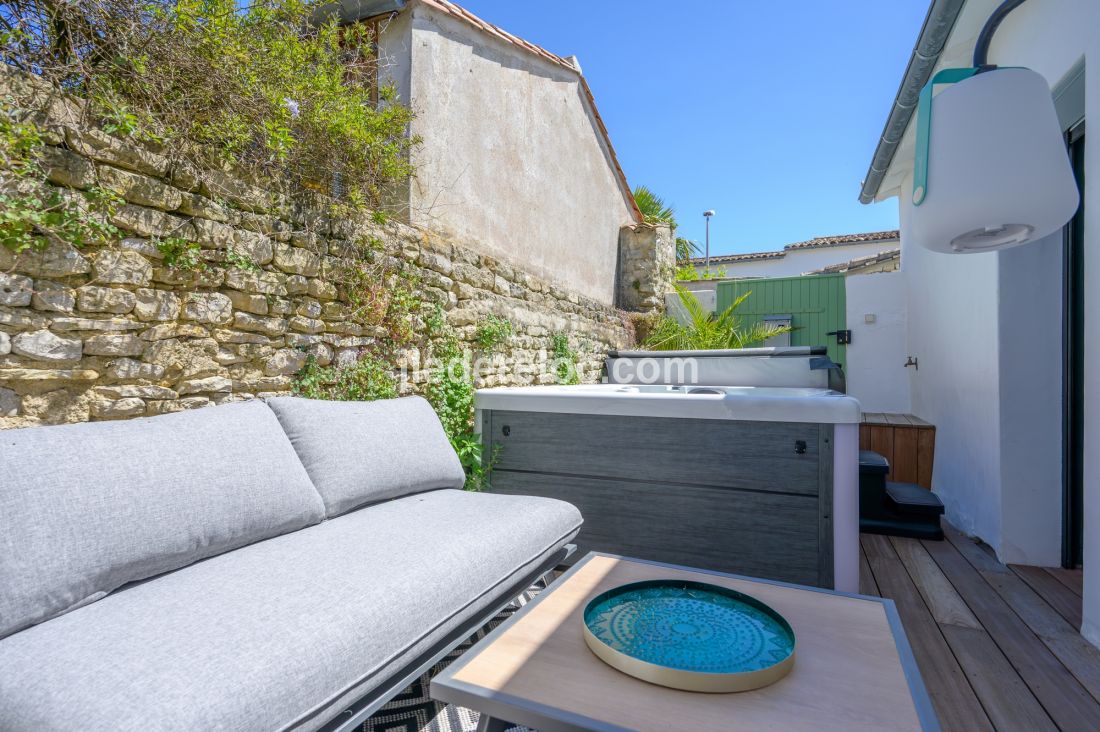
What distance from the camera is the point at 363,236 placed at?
2805 mm

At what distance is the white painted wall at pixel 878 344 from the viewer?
6395 mm

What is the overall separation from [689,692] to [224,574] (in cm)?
120

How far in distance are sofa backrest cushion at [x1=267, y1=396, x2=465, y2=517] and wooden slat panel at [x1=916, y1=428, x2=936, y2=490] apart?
3.76 meters

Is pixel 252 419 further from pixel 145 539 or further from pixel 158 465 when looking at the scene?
pixel 145 539

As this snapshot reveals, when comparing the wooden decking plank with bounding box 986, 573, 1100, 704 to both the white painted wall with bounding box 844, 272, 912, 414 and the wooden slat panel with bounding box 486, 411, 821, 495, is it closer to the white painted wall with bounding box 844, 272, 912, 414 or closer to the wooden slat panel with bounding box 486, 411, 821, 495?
the wooden slat panel with bounding box 486, 411, 821, 495

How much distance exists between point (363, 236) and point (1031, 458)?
370 cm

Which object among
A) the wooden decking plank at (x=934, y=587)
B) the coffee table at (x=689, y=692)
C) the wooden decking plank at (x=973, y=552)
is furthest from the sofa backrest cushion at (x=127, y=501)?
the wooden decking plank at (x=973, y=552)

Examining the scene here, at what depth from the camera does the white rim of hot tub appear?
7.96 ft

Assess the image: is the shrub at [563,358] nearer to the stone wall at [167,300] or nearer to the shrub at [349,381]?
the stone wall at [167,300]

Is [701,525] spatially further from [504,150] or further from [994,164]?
[504,150]

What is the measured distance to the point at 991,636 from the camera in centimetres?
215

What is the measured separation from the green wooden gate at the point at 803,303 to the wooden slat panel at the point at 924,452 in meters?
2.59

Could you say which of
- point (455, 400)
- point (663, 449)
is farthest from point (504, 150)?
point (663, 449)

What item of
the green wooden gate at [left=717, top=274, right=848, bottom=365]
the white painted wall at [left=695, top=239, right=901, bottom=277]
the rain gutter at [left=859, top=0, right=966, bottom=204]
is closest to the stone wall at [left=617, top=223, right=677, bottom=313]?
the green wooden gate at [left=717, top=274, right=848, bottom=365]
